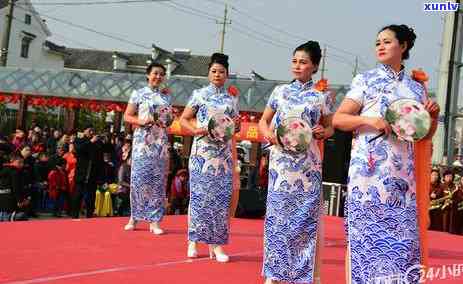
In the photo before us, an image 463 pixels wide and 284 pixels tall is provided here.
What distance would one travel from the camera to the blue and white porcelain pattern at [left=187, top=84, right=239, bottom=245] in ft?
16.4

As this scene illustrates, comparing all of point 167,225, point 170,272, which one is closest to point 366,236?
point 170,272

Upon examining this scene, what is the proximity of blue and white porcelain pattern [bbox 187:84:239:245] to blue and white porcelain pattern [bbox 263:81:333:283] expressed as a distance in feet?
4.06

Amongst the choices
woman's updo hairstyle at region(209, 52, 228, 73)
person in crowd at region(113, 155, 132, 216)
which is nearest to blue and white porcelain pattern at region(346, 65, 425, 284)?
woman's updo hairstyle at region(209, 52, 228, 73)

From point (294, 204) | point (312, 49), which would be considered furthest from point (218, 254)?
point (312, 49)

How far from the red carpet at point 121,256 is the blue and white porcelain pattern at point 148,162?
0.27m

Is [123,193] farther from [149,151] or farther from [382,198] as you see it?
[382,198]

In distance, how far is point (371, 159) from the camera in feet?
9.34

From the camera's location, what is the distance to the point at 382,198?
9.23 feet

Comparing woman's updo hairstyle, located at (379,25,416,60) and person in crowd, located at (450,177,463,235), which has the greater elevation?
woman's updo hairstyle, located at (379,25,416,60)

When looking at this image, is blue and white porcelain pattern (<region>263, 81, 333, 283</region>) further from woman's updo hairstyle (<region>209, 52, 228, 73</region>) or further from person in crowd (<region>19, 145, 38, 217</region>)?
person in crowd (<region>19, 145, 38, 217</region>)

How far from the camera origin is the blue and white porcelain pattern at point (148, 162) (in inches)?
249

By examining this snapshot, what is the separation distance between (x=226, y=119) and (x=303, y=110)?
1261mm

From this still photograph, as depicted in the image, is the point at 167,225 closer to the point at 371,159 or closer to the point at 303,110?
the point at 303,110

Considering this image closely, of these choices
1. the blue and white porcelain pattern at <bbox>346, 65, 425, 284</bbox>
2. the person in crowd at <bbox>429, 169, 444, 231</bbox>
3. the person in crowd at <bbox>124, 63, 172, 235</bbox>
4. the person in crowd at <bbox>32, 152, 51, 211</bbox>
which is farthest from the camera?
the person in crowd at <bbox>429, 169, 444, 231</bbox>
